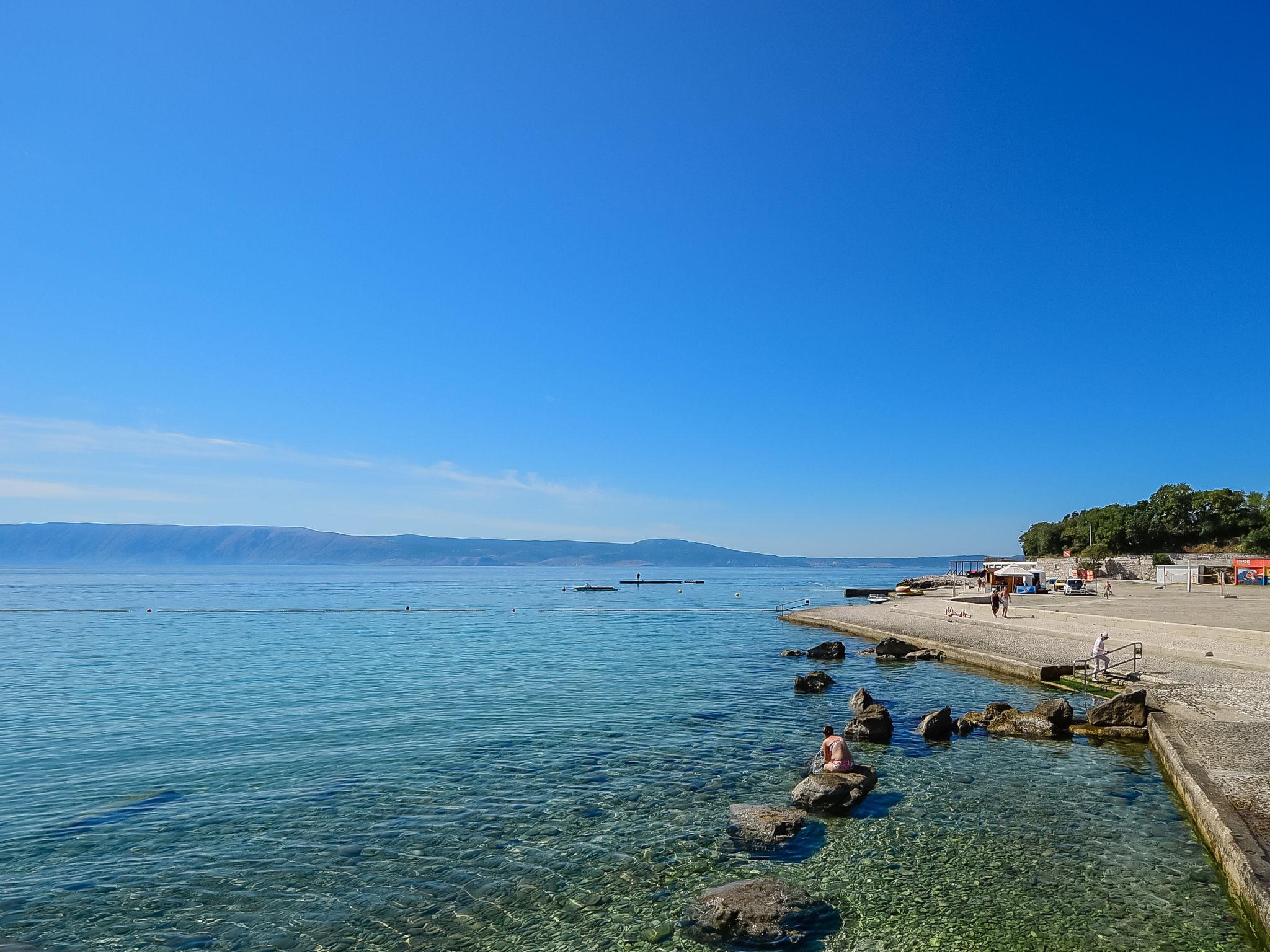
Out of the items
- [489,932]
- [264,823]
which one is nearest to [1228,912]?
[489,932]

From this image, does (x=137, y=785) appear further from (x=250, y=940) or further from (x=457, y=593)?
(x=457, y=593)

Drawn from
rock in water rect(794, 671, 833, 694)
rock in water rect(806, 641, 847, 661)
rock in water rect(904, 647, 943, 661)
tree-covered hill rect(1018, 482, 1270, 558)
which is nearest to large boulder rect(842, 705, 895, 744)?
rock in water rect(794, 671, 833, 694)

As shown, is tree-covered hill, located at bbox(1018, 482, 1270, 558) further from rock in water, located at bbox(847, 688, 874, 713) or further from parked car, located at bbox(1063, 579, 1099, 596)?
rock in water, located at bbox(847, 688, 874, 713)

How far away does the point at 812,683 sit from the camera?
88.3 ft

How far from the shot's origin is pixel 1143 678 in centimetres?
2262

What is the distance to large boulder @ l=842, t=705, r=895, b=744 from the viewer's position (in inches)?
731

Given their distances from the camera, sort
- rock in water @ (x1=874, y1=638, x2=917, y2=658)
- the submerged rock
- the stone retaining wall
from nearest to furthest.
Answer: the submerged rock
rock in water @ (x1=874, y1=638, x2=917, y2=658)
the stone retaining wall

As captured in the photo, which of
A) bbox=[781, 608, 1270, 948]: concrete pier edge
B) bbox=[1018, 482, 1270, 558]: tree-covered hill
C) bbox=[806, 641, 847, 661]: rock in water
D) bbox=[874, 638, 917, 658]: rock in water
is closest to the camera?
bbox=[781, 608, 1270, 948]: concrete pier edge

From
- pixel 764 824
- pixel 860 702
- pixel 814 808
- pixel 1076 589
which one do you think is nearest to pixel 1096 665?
pixel 860 702

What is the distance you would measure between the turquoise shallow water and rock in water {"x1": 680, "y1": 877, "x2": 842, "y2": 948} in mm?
324

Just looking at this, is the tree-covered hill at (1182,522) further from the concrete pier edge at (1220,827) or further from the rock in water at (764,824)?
the rock in water at (764,824)

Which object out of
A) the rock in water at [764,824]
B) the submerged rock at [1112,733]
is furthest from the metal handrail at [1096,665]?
the rock in water at [764,824]

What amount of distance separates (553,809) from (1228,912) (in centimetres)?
1026

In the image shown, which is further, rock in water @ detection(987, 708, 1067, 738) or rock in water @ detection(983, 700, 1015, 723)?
rock in water @ detection(983, 700, 1015, 723)
